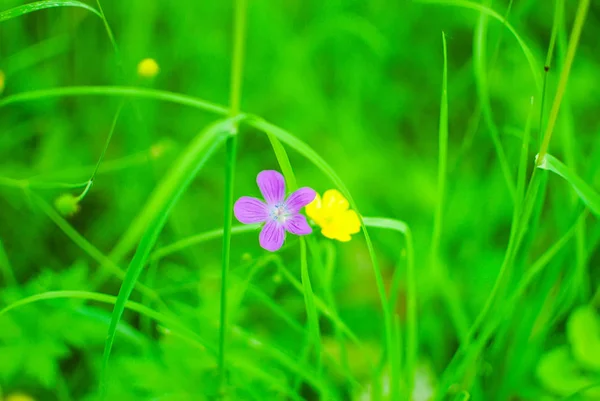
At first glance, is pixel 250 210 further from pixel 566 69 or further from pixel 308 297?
pixel 566 69

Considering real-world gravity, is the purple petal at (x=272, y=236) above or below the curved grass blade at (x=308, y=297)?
above

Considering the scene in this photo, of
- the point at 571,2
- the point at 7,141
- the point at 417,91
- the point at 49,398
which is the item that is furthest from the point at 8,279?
the point at 571,2

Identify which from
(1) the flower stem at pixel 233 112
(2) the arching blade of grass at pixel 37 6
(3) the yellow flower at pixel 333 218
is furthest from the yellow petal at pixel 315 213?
(2) the arching blade of grass at pixel 37 6

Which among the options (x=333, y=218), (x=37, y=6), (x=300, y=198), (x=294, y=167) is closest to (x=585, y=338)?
(x=333, y=218)

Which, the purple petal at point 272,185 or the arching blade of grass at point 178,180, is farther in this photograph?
A: the purple petal at point 272,185

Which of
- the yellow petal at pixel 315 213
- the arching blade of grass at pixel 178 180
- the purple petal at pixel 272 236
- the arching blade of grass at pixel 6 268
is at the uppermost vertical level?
the arching blade of grass at pixel 6 268

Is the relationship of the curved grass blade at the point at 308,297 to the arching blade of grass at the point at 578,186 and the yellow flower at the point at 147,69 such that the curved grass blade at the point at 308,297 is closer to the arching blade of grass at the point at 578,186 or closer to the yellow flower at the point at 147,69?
the arching blade of grass at the point at 578,186

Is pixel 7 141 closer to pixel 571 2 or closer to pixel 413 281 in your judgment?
pixel 413 281

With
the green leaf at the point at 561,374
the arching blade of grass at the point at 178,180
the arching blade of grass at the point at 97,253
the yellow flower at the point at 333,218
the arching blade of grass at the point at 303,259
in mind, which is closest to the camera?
the arching blade of grass at the point at 178,180

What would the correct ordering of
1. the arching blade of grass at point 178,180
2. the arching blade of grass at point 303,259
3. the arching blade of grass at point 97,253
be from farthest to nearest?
the arching blade of grass at point 97,253
the arching blade of grass at point 303,259
the arching blade of grass at point 178,180
